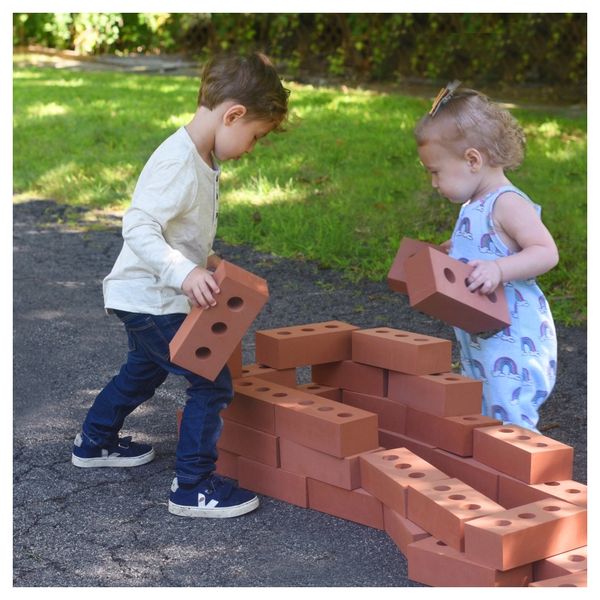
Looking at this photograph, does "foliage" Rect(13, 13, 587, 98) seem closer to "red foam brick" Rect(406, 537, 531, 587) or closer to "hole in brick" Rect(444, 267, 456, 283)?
"hole in brick" Rect(444, 267, 456, 283)

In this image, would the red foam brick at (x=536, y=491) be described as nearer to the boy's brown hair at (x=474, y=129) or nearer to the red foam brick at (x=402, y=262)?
the red foam brick at (x=402, y=262)

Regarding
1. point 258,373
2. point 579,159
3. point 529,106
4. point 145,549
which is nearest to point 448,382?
point 258,373

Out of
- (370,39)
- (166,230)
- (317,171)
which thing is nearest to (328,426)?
(166,230)

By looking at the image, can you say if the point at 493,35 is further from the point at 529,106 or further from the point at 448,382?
the point at 448,382

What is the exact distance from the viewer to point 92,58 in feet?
47.3

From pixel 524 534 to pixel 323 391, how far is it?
1.32m

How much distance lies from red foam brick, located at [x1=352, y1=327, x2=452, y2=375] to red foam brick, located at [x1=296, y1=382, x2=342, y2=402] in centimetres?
18

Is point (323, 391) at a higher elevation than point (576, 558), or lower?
higher

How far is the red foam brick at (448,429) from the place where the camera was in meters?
3.24

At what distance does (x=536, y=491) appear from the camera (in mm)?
2908

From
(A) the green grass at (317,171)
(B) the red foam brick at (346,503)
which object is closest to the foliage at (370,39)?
(A) the green grass at (317,171)

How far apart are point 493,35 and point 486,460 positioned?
30.7 feet

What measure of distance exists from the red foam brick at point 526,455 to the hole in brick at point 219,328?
90 centimetres

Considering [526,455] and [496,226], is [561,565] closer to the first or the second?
[526,455]
